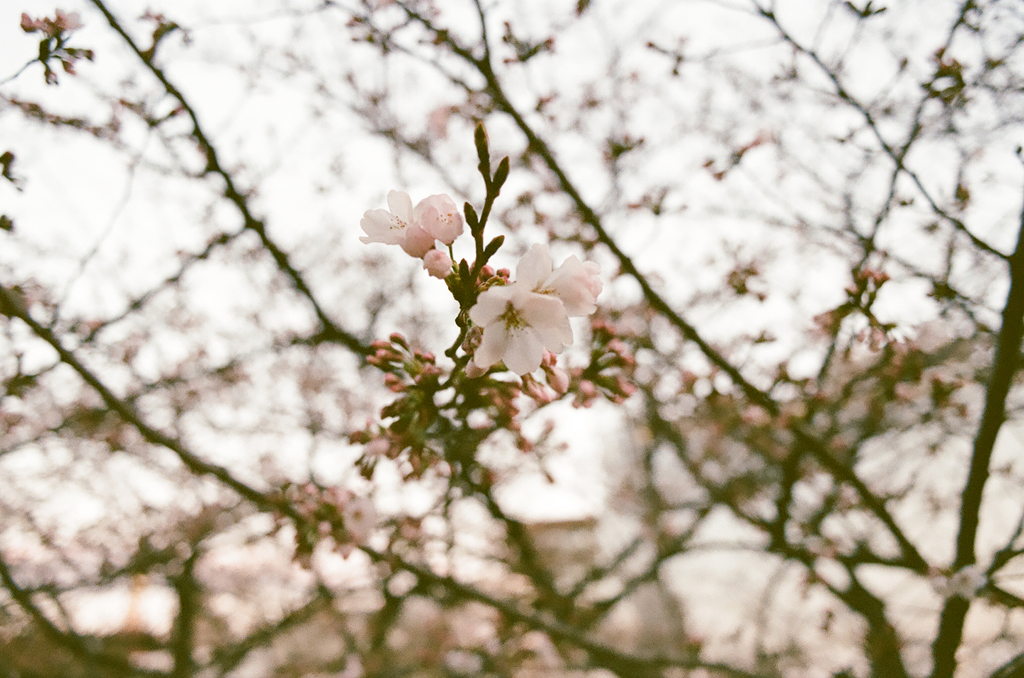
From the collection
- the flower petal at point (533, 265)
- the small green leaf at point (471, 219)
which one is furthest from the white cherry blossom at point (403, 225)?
the flower petal at point (533, 265)

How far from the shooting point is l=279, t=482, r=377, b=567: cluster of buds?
2.23 metres

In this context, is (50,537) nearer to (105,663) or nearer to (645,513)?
(105,663)

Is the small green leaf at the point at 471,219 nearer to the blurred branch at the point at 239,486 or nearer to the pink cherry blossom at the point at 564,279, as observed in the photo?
the pink cherry blossom at the point at 564,279

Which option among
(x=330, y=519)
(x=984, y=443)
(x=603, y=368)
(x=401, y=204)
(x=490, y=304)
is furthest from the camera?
(x=984, y=443)

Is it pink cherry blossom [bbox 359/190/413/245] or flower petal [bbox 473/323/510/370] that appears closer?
flower petal [bbox 473/323/510/370]

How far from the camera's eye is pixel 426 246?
1332 millimetres

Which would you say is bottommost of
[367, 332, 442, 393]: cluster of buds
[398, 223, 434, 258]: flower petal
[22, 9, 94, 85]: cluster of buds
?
[367, 332, 442, 393]: cluster of buds

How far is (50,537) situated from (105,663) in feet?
9.94

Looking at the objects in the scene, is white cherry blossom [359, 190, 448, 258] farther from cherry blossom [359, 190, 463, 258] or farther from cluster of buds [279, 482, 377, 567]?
cluster of buds [279, 482, 377, 567]

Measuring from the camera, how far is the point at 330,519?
227cm

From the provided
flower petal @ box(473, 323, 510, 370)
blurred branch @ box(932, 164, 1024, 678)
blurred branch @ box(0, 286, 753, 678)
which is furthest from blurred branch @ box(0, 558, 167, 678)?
blurred branch @ box(932, 164, 1024, 678)

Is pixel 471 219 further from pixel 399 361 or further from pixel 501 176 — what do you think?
pixel 399 361

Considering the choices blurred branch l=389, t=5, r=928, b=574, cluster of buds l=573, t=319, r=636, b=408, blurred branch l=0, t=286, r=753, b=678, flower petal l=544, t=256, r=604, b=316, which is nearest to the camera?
flower petal l=544, t=256, r=604, b=316

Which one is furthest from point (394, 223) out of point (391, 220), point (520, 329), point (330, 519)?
point (330, 519)
